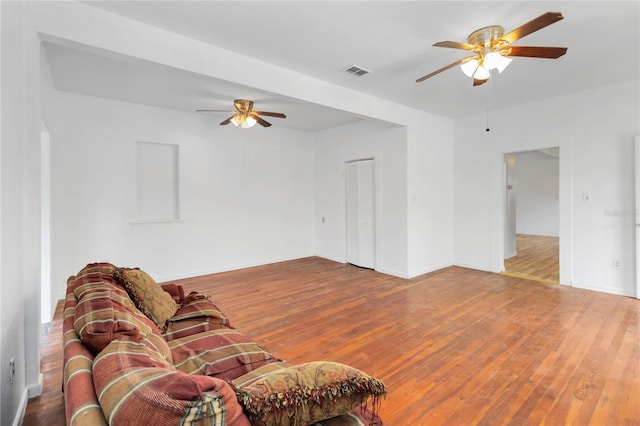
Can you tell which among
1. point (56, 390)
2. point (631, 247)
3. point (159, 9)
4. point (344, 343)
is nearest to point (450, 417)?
point (344, 343)

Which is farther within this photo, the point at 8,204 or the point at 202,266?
the point at 202,266

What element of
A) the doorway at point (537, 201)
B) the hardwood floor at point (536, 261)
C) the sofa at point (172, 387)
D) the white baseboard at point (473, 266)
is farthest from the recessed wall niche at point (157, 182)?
the doorway at point (537, 201)

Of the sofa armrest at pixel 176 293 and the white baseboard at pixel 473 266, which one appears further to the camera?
the white baseboard at pixel 473 266

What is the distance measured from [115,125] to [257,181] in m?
2.41

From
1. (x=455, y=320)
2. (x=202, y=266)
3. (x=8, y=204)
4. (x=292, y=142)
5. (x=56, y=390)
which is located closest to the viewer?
(x=8, y=204)

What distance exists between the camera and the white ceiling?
2.39 meters

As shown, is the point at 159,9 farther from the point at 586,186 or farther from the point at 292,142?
the point at 586,186

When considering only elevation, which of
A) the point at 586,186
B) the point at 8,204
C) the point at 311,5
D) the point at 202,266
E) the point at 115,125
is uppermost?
the point at 311,5

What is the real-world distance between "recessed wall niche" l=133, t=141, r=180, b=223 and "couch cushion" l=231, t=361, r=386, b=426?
454 cm

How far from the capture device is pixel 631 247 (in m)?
4.03

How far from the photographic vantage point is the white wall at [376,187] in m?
5.14

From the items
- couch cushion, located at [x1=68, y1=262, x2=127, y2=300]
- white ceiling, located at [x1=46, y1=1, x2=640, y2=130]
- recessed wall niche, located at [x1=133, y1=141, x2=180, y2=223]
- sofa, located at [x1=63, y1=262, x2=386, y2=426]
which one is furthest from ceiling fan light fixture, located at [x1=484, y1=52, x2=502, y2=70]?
recessed wall niche, located at [x1=133, y1=141, x2=180, y2=223]

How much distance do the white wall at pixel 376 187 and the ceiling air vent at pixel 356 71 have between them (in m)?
1.70

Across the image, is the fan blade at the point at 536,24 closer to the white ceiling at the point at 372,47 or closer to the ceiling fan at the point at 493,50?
the ceiling fan at the point at 493,50
